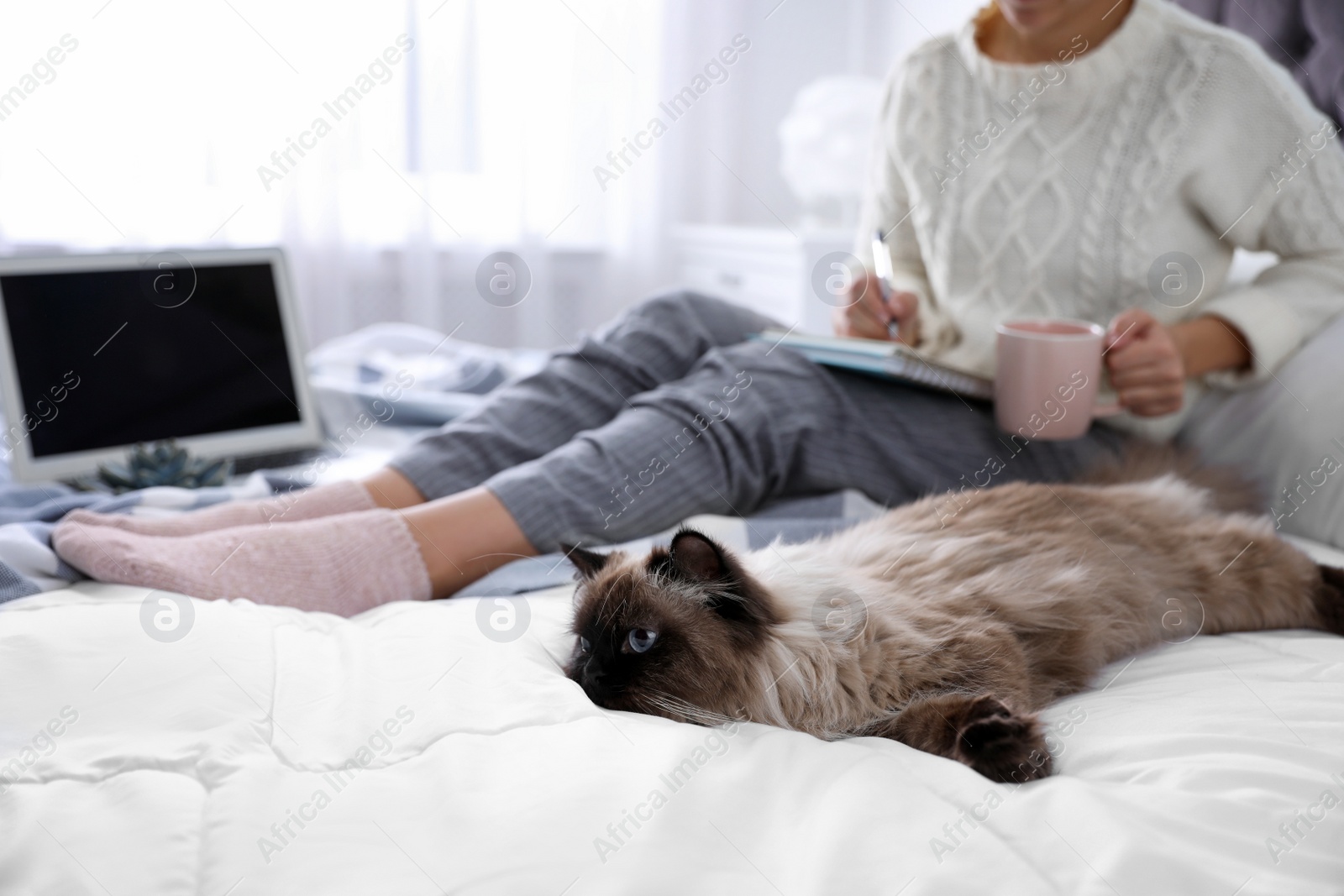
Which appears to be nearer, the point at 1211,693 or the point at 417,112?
the point at 1211,693

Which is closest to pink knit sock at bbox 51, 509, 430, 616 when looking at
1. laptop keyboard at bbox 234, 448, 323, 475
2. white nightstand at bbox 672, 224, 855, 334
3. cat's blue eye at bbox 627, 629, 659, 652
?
cat's blue eye at bbox 627, 629, 659, 652

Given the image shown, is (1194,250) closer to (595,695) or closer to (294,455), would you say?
(595,695)

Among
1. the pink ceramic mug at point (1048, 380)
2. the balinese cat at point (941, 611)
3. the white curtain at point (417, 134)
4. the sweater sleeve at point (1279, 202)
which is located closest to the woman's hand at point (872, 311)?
the pink ceramic mug at point (1048, 380)

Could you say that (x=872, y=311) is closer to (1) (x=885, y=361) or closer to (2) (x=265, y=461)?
(1) (x=885, y=361)


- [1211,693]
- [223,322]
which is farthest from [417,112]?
[1211,693]

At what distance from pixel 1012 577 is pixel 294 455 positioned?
1301 mm

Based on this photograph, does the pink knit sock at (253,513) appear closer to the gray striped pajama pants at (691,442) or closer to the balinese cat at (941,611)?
the gray striped pajama pants at (691,442)

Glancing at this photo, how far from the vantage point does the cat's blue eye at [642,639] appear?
806 mm

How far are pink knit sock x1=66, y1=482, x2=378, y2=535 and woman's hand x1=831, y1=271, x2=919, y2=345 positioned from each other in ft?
2.79

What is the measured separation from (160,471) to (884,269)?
1250mm

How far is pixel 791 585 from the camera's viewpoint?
2.85 ft

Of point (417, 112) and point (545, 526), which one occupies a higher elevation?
point (417, 112)

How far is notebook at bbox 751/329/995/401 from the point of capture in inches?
49.8

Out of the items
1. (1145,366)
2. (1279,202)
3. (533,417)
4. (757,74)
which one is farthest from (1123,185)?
(757,74)
